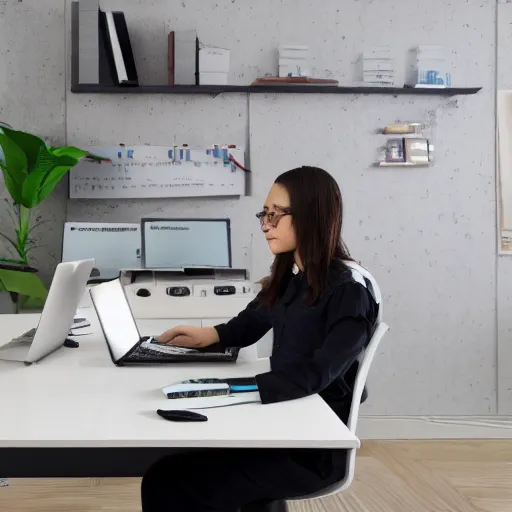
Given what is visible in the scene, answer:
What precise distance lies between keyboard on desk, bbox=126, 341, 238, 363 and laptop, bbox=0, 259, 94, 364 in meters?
0.22

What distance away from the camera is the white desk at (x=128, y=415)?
46.7 inches

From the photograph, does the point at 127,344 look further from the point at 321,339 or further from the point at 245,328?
the point at 321,339

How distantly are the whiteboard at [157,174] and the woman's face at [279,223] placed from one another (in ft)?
7.12

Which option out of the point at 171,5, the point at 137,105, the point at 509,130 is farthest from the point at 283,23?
the point at 509,130

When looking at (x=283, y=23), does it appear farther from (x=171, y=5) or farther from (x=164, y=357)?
(x=164, y=357)

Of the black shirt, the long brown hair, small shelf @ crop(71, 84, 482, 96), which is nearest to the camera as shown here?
the black shirt

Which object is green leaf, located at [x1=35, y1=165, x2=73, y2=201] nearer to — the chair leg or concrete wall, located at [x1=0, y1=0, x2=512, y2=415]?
concrete wall, located at [x1=0, y1=0, x2=512, y2=415]

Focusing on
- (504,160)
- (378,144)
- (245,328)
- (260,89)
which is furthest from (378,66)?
(245,328)

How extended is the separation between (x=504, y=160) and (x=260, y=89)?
1.41m

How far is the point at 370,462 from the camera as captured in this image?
356 cm

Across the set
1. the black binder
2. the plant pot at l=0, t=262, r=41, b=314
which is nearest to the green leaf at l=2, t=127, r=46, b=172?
the plant pot at l=0, t=262, r=41, b=314

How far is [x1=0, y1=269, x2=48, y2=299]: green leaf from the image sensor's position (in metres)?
3.36

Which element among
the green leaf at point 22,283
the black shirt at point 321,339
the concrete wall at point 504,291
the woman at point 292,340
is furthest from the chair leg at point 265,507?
the concrete wall at point 504,291

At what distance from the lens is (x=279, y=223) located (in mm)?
1818
